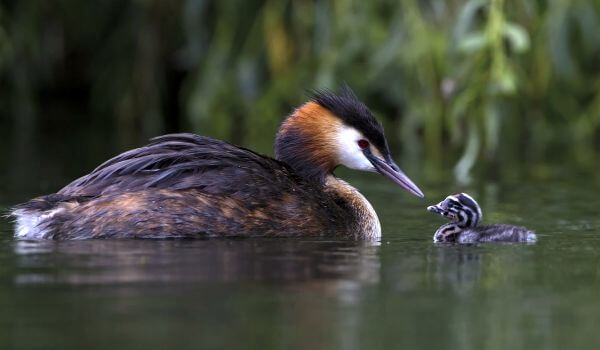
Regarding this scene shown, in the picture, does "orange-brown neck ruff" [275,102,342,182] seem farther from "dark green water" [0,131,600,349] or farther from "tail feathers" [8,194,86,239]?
"tail feathers" [8,194,86,239]

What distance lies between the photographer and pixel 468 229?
24.2ft

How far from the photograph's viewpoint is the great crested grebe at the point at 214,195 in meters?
7.15

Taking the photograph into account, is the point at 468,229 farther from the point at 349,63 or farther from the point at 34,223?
the point at 349,63

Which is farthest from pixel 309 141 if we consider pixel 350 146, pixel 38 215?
pixel 38 215

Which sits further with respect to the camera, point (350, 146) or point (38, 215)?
point (350, 146)

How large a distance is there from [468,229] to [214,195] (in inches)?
57.5

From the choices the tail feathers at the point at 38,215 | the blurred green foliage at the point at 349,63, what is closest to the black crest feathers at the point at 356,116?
the blurred green foliage at the point at 349,63

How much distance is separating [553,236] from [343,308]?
267cm

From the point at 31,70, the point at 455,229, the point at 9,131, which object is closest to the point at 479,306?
the point at 455,229

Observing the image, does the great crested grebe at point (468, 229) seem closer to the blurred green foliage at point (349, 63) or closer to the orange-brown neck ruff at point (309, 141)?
the orange-brown neck ruff at point (309, 141)

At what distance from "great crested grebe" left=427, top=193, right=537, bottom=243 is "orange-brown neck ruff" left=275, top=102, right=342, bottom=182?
0.97 metres

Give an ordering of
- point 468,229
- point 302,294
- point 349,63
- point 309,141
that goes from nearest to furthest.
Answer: point 302,294
point 468,229
point 309,141
point 349,63

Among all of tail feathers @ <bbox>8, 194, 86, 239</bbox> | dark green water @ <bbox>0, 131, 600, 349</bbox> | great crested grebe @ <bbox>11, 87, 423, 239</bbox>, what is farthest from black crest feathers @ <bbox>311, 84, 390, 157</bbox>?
tail feathers @ <bbox>8, 194, 86, 239</bbox>

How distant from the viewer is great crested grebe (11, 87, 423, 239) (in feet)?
23.5
